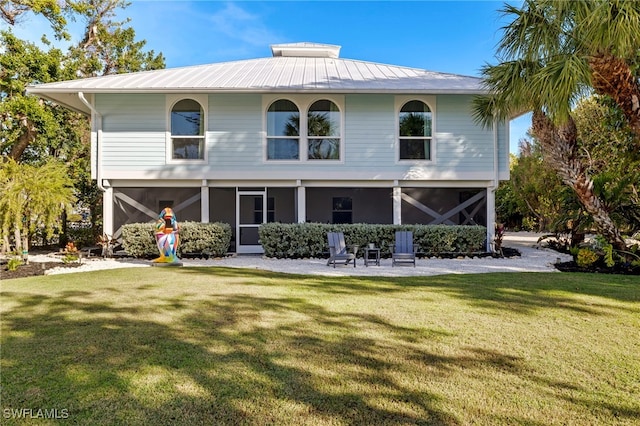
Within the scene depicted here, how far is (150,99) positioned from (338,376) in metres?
12.2

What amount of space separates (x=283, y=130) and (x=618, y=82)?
909 centimetres

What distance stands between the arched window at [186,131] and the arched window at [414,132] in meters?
6.90

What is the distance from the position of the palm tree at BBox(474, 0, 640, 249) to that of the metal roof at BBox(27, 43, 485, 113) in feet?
10.8

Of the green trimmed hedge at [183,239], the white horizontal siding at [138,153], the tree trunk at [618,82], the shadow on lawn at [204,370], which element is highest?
the tree trunk at [618,82]

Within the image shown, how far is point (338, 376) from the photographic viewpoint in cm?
335

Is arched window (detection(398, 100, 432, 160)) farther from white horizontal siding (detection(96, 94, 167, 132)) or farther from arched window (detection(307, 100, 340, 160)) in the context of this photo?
white horizontal siding (detection(96, 94, 167, 132))

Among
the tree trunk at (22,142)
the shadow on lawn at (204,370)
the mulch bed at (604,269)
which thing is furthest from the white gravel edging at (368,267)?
the tree trunk at (22,142)

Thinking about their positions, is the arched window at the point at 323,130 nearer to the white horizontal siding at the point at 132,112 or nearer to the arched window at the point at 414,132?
the arched window at the point at 414,132

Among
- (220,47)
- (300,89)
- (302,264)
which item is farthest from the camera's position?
(220,47)

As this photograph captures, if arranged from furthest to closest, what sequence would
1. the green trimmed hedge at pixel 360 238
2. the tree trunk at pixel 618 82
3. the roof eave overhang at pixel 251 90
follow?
the roof eave overhang at pixel 251 90
the green trimmed hedge at pixel 360 238
the tree trunk at pixel 618 82

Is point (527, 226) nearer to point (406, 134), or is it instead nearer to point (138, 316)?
point (406, 134)

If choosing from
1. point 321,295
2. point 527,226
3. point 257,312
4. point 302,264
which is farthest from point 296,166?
point 527,226

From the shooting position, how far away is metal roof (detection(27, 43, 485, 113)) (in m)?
11.9

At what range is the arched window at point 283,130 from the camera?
42.2ft
